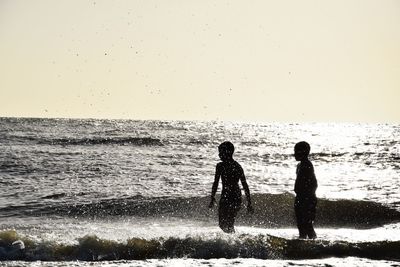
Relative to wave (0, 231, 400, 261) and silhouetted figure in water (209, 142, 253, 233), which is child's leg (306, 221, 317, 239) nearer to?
wave (0, 231, 400, 261)

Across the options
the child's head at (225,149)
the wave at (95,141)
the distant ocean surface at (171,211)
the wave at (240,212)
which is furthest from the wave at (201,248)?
the wave at (95,141)

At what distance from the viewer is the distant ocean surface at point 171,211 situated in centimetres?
970

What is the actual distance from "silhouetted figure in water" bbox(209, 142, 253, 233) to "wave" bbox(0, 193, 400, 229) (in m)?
7.51

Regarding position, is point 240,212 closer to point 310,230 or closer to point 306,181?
point 310,230

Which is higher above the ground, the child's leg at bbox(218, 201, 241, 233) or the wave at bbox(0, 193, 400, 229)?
the child's leg at bbox(218, 201, 241, 233)

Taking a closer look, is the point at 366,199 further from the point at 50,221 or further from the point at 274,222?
the point at 50,221

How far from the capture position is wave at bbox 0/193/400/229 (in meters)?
17.0

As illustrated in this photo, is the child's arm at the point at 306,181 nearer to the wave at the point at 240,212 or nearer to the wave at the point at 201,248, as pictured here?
the wave at the point at 201,248

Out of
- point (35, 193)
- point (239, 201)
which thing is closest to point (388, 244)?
point (239, 201)

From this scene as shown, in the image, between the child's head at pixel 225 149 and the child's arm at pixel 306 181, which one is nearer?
the child's head at pixel 225 149

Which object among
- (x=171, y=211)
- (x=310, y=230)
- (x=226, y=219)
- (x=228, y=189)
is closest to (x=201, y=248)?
(x=226, y=219)

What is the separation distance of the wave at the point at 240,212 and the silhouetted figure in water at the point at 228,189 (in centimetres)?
751

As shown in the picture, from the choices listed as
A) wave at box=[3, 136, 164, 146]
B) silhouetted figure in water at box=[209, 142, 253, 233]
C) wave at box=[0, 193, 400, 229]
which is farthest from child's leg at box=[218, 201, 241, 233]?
wave at box=[3, 136, 164, 146]

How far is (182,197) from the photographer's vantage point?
20.4 metres
